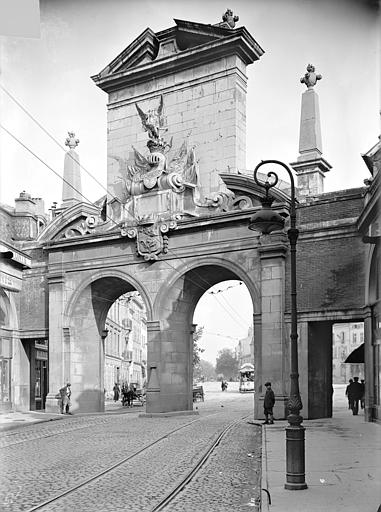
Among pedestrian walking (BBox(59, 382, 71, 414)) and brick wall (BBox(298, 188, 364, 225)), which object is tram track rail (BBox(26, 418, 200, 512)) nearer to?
brick wall (BBox(298, 188, 364, 225))

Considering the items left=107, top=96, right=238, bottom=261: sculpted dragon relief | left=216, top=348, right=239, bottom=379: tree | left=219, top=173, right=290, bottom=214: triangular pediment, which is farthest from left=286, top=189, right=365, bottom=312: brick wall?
left=216, top=348, right=239, bottom=379: tree

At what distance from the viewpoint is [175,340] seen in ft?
86.5

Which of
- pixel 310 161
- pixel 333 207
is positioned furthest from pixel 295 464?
pixel 310 161

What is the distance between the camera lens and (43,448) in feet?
48.1

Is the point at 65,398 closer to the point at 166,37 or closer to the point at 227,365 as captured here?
the point at 166,37

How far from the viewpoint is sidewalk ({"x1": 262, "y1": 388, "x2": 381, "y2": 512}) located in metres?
8.20

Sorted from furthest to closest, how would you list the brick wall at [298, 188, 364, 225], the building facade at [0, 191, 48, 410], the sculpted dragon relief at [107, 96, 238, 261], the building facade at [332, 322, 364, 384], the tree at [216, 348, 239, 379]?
the tree at [216, 348, 239, 379], the building facade at [332, 322, 364, 384], the building facade at [0, 191, 48, 410], the sculpted dragon relief at [107, 96, 238, 261], the brick wall at [298, 188, 364, 225]

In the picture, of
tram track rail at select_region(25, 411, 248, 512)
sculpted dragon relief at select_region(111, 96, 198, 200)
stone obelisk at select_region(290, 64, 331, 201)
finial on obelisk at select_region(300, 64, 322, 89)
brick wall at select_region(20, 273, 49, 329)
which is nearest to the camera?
finial on obelisk at select_region(300, 64, 322, 89)

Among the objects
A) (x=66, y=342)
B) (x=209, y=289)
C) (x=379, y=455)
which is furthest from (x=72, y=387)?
(x=379, y=455)

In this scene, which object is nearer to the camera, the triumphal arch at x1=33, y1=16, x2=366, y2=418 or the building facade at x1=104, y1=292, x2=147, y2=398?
the triumphal arch at x1=33, y1=16, x2=366, y2=418

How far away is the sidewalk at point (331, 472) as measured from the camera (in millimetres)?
8203

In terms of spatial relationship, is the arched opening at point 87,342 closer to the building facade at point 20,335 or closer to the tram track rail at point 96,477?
the building facade at point 20,335

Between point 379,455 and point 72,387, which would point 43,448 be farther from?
point 72,387

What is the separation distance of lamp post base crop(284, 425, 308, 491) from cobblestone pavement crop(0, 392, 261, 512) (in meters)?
0.61
